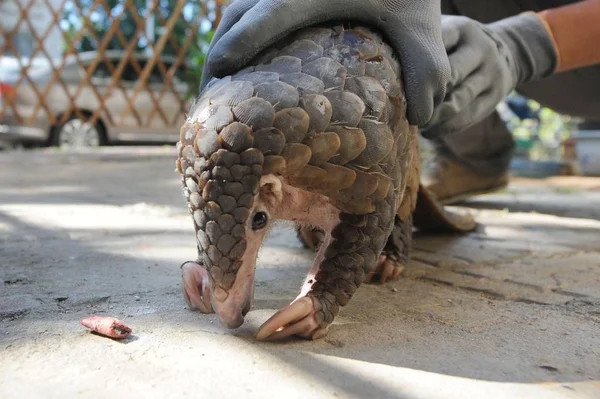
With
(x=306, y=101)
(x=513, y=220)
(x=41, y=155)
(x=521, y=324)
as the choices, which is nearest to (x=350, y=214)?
(x=306, y=101)

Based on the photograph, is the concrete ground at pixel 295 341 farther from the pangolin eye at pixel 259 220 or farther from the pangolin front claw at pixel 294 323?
the pangolin eye at pixel 259 220

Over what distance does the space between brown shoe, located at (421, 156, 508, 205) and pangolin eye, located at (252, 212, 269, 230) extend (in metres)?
1.84

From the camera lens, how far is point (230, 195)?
47.1 inches

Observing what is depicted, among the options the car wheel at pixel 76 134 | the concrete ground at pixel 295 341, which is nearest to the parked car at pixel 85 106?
the car wheel at pixel 76 134

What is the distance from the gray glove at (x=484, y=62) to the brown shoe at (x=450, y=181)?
40.9 inches

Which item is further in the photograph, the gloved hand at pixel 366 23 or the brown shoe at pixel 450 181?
the brown shoe at pixel 450 181

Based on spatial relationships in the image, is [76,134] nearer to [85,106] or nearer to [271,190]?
[85,106]

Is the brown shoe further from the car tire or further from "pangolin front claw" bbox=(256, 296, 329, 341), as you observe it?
the car tire

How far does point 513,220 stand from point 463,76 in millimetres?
1410

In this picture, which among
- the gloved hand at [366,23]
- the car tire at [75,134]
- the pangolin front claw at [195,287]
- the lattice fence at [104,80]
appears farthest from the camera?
the car tire at [75,134]

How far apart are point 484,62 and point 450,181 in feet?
4.51

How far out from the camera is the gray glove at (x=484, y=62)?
1799 mm

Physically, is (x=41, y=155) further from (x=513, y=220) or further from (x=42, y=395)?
(x=42, y=395)

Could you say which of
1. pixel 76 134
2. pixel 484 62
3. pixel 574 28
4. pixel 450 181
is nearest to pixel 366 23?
pixel 484 62
